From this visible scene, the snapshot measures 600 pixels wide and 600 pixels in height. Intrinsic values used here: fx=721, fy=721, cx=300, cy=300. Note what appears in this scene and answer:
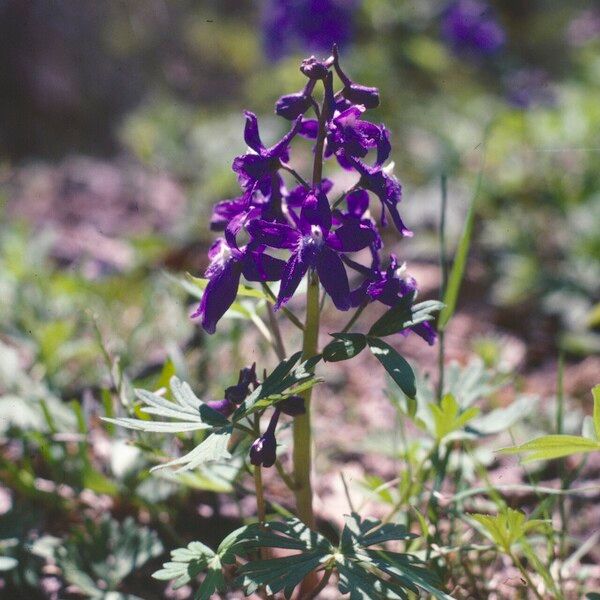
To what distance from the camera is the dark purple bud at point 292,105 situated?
1679 mm

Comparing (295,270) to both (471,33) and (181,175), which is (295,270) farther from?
(471,33)

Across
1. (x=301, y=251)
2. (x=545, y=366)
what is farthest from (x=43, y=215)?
(x=301, y=251)

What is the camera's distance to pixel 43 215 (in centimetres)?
502

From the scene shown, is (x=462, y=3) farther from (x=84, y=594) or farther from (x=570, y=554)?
(x=84, y=594)

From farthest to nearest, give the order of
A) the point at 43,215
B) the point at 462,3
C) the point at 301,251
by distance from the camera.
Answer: the point at 462,3 → the point at 43,215 → the point at 301,251

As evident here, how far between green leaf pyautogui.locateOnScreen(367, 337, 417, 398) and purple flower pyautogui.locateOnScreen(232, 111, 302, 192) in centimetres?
46

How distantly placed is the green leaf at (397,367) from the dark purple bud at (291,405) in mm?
216

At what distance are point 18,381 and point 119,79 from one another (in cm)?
613

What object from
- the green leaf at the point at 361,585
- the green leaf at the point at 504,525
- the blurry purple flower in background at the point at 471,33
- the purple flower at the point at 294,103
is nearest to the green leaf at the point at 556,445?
the green leaf at the point at 504,525

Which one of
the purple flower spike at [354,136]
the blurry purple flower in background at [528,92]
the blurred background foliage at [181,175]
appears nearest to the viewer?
the purple flower spike at [354,136]

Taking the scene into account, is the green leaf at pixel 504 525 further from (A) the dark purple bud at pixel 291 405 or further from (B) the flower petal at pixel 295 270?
(B) the flower petal at pixel 295 270

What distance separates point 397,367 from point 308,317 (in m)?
0.29

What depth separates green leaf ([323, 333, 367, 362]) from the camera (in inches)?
59.9

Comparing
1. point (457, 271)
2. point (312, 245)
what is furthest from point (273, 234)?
point (457, 271)
